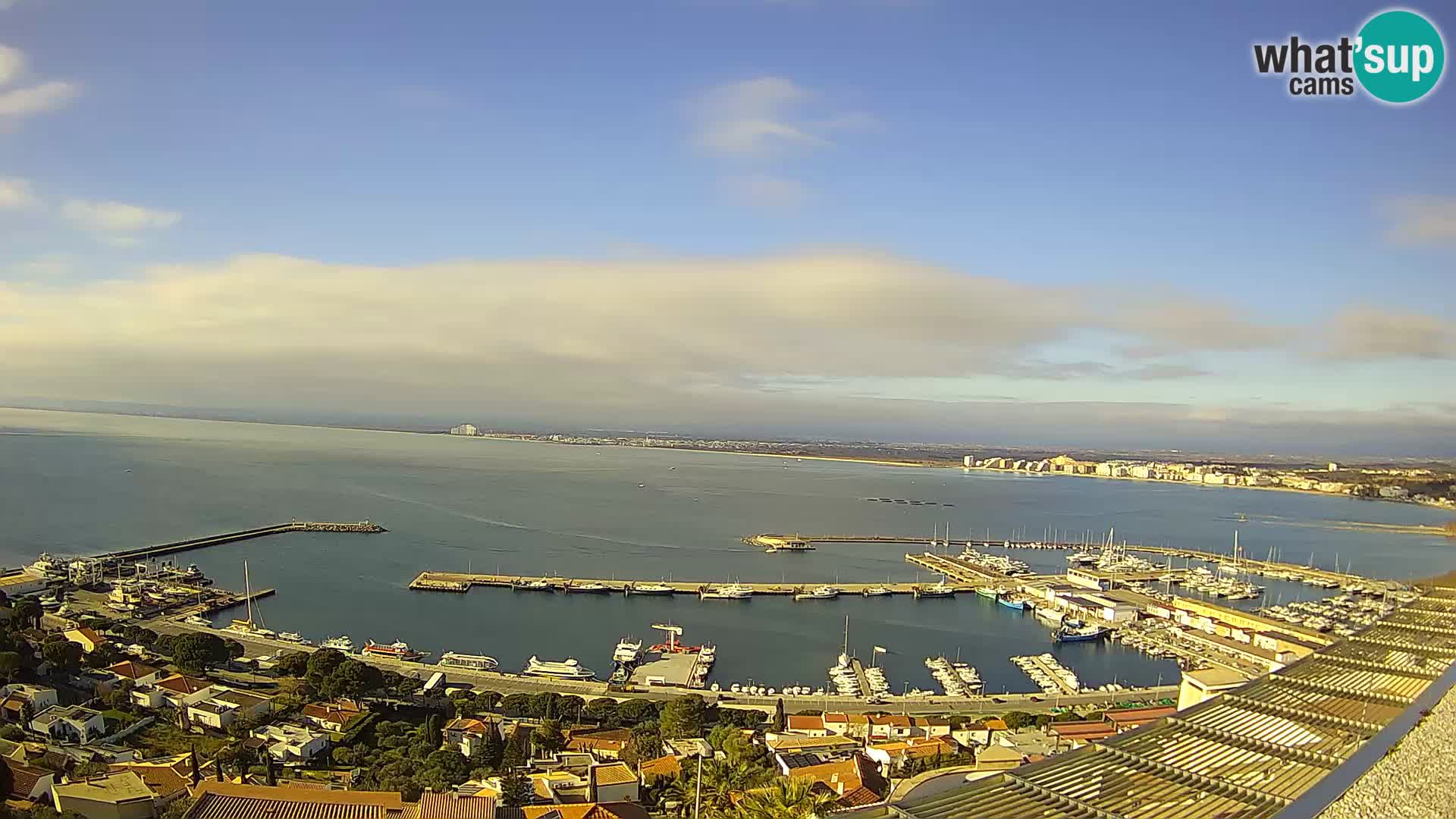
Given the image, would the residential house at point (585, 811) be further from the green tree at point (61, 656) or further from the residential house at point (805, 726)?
the green tree at point (61, 656)

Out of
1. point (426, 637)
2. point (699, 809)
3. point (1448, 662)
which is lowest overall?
point (426, 637)

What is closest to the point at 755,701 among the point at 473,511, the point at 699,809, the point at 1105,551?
the point at 699,809

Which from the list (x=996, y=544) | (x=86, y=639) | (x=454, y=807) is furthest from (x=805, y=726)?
(x=996, y=544)

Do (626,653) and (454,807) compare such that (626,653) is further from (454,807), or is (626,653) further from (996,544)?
(996,544)

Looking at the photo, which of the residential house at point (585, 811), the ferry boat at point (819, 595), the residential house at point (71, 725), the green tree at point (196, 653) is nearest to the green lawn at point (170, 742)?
the residential house at point (71, 725)

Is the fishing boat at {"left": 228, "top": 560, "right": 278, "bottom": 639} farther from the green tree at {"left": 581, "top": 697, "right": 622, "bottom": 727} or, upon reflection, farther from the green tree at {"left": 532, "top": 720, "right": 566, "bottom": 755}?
the green tree at {"left": 532, "top": 720, "right": 566, "bottom": 755}

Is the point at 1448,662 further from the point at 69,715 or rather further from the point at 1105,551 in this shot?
the point at 1105,551
